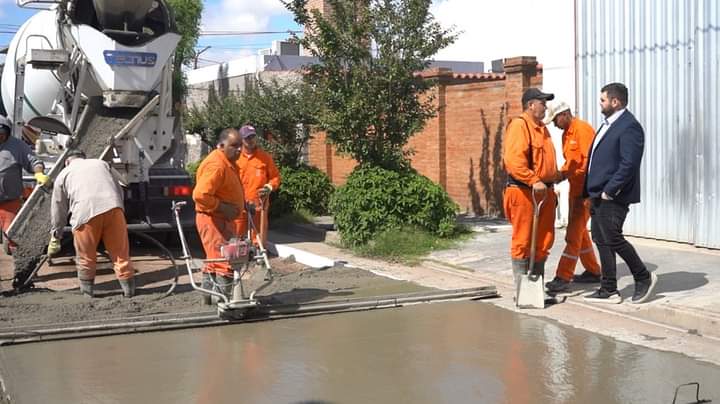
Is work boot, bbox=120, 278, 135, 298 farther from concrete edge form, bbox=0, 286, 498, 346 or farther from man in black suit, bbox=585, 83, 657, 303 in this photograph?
man in black suit, bbox=585, 83, 657, 303

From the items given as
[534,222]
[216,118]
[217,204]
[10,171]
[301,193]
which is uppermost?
[216,118]

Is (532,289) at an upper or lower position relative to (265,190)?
lower

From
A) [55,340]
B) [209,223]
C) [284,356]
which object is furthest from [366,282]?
[55,340]

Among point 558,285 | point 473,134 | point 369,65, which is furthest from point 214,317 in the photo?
point 473,134

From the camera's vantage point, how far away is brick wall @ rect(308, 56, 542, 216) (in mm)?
13000

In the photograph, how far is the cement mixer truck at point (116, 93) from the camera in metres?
10.0

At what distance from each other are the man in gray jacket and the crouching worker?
4.35 ft

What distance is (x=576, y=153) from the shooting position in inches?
314

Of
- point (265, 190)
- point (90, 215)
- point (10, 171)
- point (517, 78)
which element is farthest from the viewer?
point (517, 78)

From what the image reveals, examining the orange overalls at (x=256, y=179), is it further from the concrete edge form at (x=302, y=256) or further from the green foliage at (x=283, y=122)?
the green foliage at (x=283, y=122)

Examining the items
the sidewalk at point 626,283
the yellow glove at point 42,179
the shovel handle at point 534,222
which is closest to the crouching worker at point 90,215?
the yellow glove at point 42,179

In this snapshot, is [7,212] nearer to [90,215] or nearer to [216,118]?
[90,215]

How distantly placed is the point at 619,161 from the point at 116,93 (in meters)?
6.06

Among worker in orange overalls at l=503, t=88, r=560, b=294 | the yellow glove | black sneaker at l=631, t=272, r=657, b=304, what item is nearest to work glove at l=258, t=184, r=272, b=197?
the yellow glove
